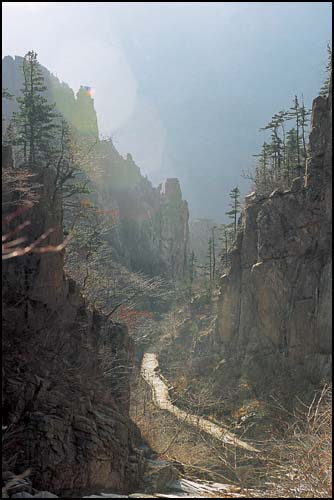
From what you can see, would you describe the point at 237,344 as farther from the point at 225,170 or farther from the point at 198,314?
the point at 225,170

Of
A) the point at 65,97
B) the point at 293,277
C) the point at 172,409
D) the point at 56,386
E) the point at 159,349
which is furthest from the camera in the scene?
the point at 65,97

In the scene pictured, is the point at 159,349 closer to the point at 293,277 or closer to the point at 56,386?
the point at 293,277

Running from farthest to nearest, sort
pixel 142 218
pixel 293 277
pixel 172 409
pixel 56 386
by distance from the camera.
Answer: pixel 142 218 < pixel 172 409 < pixel 293 277 < pixel 56 386

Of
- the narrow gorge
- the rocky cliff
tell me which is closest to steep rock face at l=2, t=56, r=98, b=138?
the rocky cliff

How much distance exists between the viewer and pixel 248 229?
34.9 m

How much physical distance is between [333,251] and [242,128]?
6632 inches

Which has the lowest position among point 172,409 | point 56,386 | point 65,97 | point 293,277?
point 172,409

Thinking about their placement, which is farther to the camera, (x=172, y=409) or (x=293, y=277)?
(x=172, y=409)

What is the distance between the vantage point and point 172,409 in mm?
30609

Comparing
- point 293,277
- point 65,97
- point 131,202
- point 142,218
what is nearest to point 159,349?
point 293,277

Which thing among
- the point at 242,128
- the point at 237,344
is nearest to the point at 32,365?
the point at 237,344

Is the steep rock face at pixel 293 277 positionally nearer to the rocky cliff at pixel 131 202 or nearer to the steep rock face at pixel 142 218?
the steep rock face at pixel 142 218

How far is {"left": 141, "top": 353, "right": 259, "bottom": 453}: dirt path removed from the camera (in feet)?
80.6

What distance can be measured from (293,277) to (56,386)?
2058 centimetres
